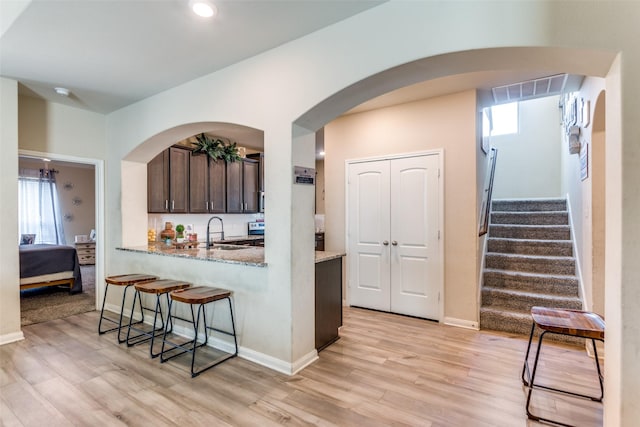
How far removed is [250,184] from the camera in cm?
631

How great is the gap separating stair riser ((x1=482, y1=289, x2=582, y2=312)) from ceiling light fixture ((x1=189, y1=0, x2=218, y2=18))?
3970 millimetres

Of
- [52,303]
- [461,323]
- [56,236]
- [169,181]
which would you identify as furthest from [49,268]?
[461,323]

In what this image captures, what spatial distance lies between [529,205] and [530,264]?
1.59 metres

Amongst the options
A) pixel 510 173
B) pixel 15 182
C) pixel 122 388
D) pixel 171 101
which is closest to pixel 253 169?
pixel 171 101

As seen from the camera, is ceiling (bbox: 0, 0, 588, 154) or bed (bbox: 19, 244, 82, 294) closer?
ceiling (bbox: 0, 0, 588, 154)

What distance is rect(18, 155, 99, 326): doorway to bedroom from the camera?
197 inches

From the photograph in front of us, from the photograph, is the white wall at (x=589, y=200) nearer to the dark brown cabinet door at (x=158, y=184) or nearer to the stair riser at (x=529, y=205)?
the stair riser at (x=529, y=205)

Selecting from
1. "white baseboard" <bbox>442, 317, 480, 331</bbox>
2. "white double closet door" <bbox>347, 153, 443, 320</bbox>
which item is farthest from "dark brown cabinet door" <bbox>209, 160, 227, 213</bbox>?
"white baseboard" <bbox>442, 317, 480, 331</bbox>

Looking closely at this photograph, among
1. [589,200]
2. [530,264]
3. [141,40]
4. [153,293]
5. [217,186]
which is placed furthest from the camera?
[217,186]

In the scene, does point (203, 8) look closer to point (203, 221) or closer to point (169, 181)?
point (169, 181)

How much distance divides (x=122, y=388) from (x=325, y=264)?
1.89 metres

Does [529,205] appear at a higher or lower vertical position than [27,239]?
higher

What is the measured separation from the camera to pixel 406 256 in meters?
4.11

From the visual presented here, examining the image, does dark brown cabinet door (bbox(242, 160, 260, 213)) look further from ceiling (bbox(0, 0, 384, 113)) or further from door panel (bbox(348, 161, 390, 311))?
ceiling (bbox(0, 0, 384, 113))
